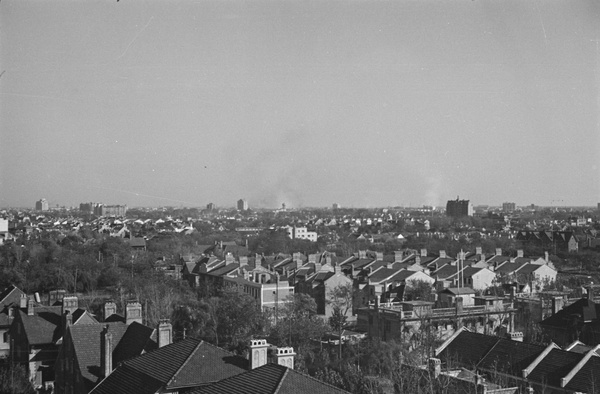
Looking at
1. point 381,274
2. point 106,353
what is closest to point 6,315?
point 106,353

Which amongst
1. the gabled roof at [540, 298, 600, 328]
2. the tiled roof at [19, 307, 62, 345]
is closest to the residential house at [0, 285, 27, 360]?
the tiled roof at [19, 307, 62, 345]

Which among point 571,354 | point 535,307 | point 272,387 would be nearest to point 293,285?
point 535,307

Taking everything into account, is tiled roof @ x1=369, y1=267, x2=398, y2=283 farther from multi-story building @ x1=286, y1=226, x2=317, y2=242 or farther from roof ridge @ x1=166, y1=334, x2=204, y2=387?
Result: multi-story building @ x1=286, y1=226, x2=317, y2=242

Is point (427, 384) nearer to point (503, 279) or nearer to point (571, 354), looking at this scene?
point (571, 354)

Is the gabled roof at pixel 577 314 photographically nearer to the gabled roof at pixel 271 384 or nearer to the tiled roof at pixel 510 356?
the tiled roof at pixel 510 356

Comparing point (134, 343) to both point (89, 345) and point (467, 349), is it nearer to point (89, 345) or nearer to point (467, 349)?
point (89, 345)

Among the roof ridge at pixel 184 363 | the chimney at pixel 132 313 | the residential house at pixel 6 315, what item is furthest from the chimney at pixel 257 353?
the residential house at pixel 6 315
